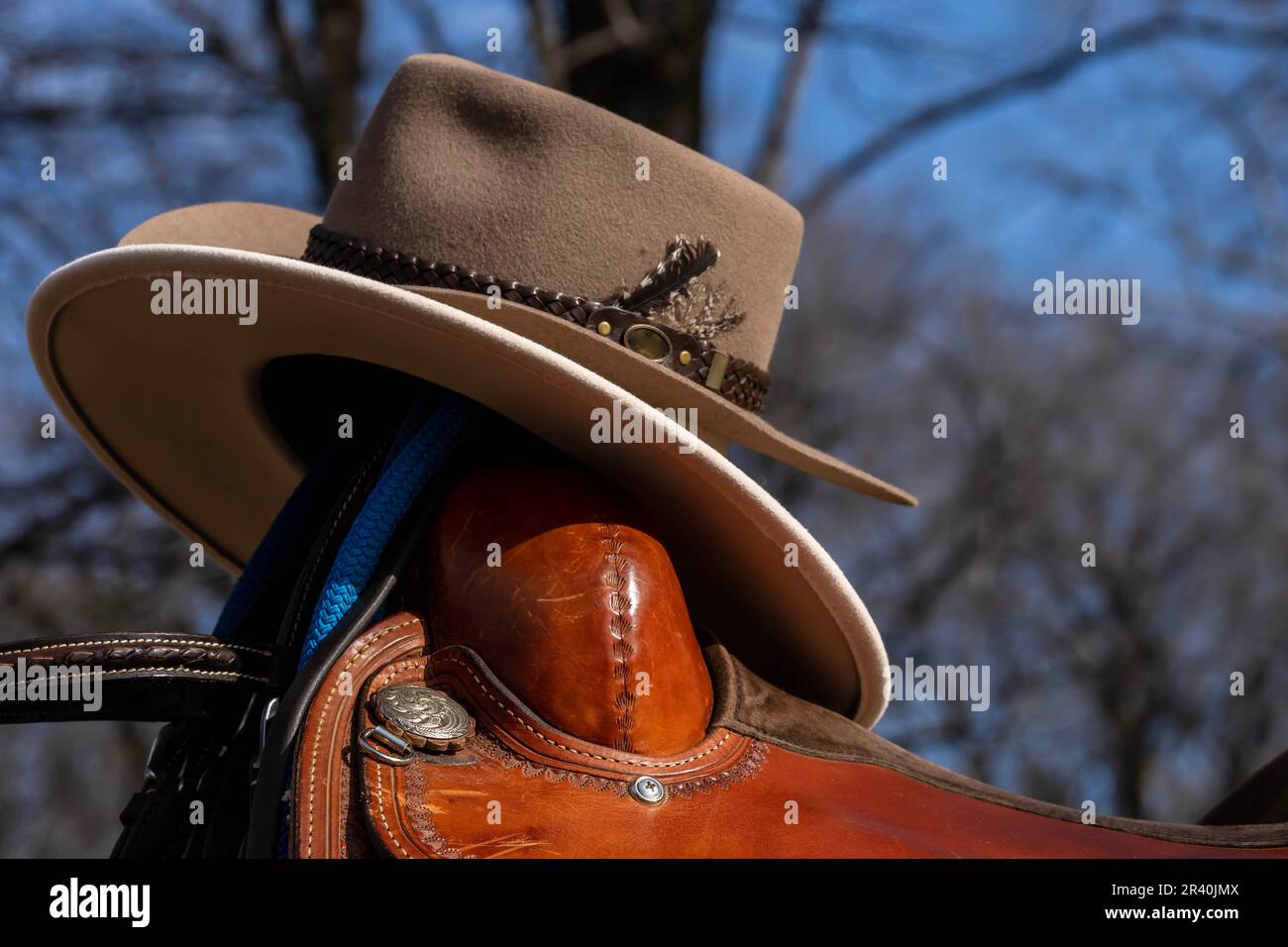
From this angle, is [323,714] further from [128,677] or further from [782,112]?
[782,112]

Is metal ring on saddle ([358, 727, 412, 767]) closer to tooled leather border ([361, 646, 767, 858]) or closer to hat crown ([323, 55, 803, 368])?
tooled leather border ([361, 646, 767, 858])

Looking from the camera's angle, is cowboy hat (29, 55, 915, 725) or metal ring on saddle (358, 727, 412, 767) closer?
metal ring on saddle (358, 727, 412, 767)

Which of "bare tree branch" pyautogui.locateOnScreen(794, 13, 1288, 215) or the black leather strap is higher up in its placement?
"bare tree branch" pyautogui.locateOnScreen(794, 13, 1288, 215)

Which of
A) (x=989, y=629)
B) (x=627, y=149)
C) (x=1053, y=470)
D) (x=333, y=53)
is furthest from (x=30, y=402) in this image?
(x=1053, y=470)

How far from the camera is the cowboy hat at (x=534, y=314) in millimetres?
1304

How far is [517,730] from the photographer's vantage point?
1.16 m

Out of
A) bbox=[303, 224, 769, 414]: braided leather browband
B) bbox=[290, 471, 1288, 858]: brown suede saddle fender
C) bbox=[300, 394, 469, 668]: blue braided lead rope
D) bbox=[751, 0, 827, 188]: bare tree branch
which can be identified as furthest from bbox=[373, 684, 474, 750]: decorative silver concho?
bbox=[751, 0, 827, 188]: bare tree branch

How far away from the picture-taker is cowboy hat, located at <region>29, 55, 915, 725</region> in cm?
130

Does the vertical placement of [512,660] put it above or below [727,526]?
below

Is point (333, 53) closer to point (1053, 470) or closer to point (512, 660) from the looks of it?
point (512, 660)

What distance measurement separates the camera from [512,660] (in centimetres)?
118

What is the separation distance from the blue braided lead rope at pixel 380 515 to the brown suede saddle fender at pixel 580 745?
0.04m
